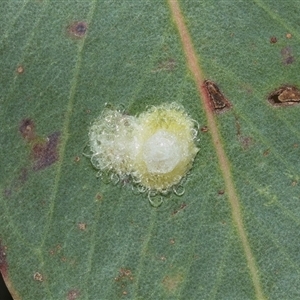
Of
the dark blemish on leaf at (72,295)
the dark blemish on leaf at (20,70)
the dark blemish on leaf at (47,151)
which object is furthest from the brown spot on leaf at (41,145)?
the dark blemish on leaf at (72,295)

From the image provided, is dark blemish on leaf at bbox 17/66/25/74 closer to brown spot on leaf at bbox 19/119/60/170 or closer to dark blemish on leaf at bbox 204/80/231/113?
brown spot on leaf at bbox 19/119/60/170

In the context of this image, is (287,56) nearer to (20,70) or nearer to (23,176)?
(20,70)

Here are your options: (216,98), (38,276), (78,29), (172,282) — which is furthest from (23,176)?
(216,98)

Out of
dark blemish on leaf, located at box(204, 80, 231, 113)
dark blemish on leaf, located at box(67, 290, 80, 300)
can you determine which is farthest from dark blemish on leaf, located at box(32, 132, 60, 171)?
dark blemish on leaf, located at box(204, 80, 231, 113)

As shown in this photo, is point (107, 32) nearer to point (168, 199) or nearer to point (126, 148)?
point (126, 148)

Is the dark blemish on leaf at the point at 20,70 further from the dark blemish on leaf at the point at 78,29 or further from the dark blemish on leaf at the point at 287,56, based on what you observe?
the dark blemish on leaf at the point at 287,56

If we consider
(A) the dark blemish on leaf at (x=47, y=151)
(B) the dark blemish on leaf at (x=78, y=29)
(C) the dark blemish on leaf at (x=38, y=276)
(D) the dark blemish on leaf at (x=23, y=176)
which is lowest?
(C) the dark blemish on leaf at (x=38, y=276)

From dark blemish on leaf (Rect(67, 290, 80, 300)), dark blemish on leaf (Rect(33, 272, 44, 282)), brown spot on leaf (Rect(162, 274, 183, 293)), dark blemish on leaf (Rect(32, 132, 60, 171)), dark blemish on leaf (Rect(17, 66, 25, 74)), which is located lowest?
brown spot on leaf (Rect(162, 274, 183, 293))
